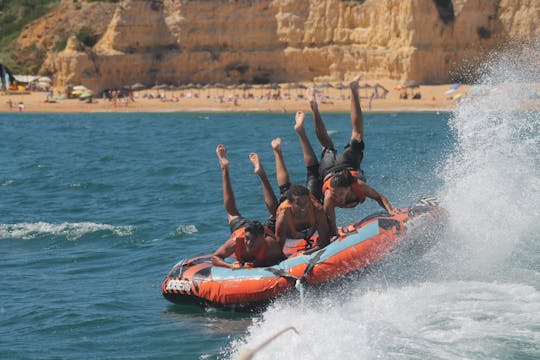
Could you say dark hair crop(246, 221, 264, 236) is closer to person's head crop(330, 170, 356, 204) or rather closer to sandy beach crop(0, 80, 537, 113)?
person's head crop(330, 170, 356, 204)

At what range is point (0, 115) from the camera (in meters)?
59.0

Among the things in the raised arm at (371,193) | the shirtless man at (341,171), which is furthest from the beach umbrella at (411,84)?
the raised arm at (371,193)

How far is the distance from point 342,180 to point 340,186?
0.08 m

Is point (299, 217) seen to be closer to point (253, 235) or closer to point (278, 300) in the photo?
point (253, 235)

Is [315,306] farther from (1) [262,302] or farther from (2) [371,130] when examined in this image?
(2) [371,130]

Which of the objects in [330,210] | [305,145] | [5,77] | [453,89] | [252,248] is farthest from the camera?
[5,77]

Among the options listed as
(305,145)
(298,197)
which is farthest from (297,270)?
(305,145)

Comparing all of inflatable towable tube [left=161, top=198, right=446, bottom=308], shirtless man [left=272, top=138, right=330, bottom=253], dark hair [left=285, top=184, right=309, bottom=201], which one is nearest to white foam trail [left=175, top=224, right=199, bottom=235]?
Result: inflatable towable tube [left=161, top=198, right=446, bottom=308]

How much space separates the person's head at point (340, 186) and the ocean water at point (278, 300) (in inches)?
39.8

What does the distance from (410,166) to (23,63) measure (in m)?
53.3

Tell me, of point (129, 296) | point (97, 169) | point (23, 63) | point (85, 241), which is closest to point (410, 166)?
point (97, 169)

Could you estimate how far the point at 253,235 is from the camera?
1066 centimetres

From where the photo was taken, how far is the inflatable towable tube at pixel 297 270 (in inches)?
410

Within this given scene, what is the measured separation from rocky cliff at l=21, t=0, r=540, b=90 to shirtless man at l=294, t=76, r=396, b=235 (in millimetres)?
43936
